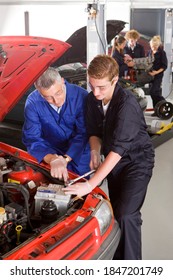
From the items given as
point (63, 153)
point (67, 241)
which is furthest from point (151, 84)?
point (67, 241)

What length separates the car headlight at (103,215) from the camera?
1.86 m

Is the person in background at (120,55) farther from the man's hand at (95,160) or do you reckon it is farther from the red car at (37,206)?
the man's hand at (95,160)

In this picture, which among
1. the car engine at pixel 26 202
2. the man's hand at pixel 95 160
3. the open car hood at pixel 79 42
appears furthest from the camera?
the open car hood at pixel 79 42

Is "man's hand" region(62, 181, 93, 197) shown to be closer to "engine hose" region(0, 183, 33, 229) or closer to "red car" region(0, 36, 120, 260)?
"red car" region(0, 36, 120, 260)

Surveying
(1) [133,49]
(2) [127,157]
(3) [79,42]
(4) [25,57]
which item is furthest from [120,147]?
(1) [133,49]

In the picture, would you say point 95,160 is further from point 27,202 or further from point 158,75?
point 158,75

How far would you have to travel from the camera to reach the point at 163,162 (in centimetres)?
425

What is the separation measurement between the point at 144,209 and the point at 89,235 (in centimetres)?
150

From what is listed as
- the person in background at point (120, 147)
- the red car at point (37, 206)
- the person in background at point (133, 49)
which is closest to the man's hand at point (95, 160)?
the person in background at point (120, 147)

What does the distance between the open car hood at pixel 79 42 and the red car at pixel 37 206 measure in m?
2.85

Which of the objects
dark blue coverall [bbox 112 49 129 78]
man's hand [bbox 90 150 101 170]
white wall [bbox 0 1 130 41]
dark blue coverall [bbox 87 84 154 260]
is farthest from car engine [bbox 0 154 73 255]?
white wall [bbox 0 1 130 41]

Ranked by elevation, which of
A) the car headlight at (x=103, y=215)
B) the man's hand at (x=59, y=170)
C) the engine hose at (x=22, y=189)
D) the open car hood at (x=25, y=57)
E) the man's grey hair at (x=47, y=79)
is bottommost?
the car headlight at (x=103, y=215)

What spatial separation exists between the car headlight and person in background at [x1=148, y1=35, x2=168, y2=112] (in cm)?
445

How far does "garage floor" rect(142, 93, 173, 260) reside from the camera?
8.48ft
